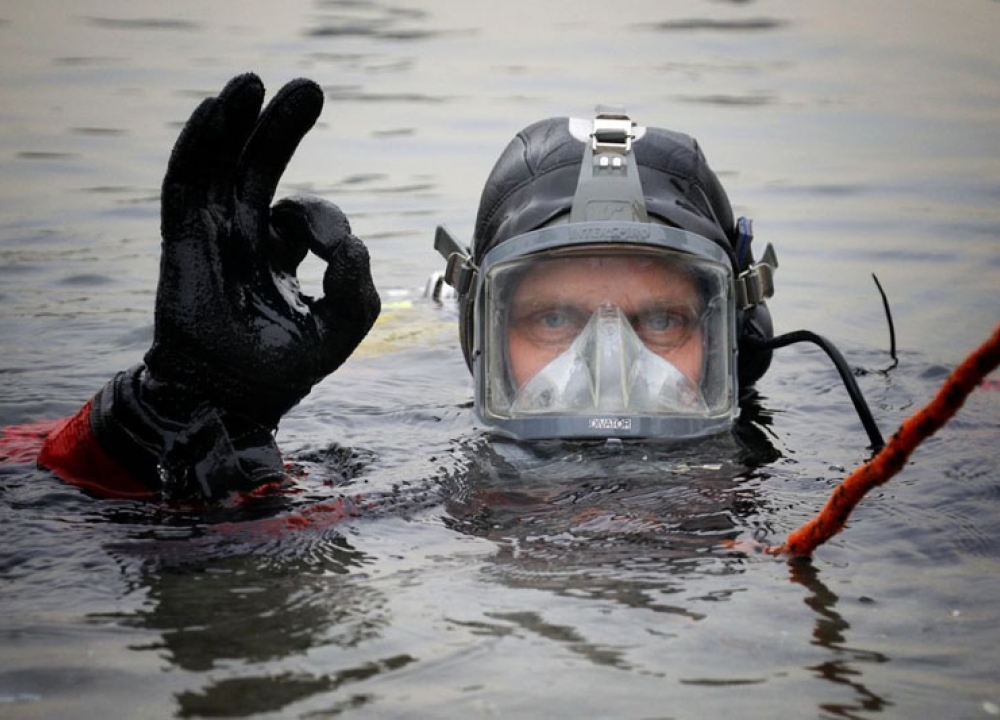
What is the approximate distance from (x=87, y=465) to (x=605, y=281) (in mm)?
1506

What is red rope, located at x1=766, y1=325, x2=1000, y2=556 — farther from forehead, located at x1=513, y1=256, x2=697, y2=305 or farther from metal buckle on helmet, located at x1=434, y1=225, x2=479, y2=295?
metal buckle on helmet, located at x1=434, y1=225, x2=479, y2=295

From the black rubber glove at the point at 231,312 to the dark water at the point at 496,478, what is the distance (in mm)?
188

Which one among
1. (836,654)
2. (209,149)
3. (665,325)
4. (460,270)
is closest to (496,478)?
(665,325)

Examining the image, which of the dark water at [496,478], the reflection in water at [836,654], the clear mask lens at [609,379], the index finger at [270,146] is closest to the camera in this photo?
the reflection in water at [836,654]

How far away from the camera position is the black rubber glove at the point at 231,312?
340cm

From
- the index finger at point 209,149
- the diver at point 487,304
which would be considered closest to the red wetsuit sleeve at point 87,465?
the diver at point 487,304

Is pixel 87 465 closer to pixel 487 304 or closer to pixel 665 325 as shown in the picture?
pixel 487 304

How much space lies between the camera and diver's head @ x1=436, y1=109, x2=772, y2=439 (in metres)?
3.88

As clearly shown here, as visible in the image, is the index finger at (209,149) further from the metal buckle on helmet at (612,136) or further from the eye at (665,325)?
the eye at (665,325)

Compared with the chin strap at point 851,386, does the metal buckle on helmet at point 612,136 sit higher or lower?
Result: higher

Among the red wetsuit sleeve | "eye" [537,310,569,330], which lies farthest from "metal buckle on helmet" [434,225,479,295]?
the red wetsuit sleeve

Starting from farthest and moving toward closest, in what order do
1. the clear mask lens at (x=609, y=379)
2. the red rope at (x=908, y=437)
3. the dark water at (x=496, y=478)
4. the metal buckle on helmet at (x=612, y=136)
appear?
the metal buckle on helmet at (x=612, y=136)
the clear mask lens at (x=609, y=379)
the dark water at (x=496, y=478)
the red rope at (x=908, y=437)

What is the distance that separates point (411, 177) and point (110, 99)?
2954 millimetres

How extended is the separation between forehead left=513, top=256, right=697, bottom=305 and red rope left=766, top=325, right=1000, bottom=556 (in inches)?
43.3
